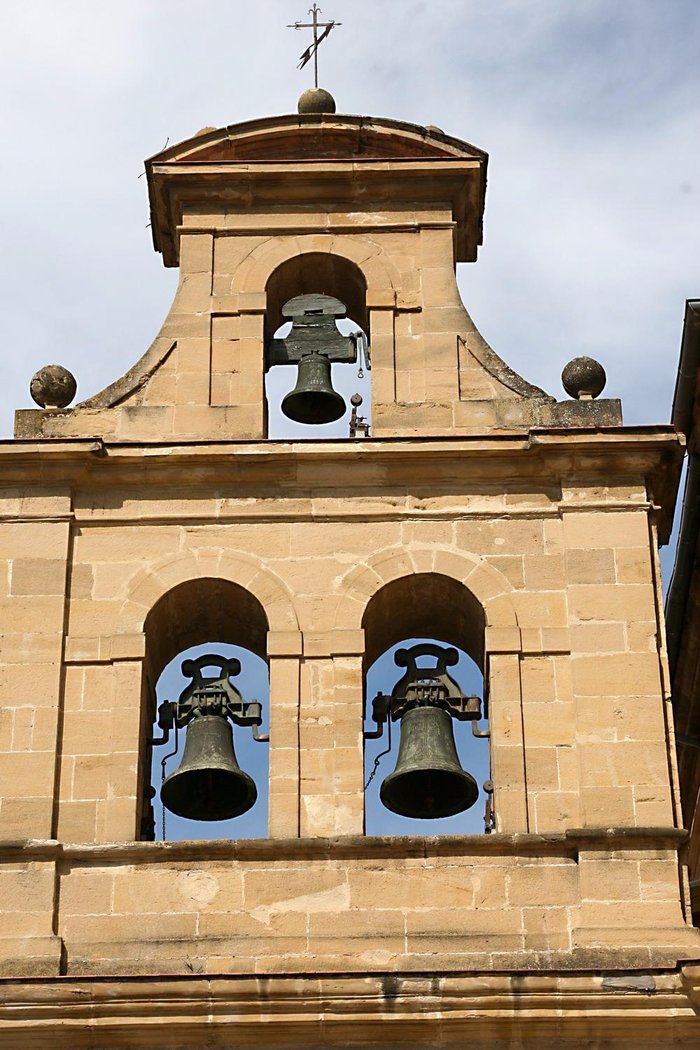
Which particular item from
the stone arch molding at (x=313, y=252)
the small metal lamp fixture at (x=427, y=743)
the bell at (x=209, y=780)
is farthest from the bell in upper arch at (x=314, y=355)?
the bell at (x=209, y=780)

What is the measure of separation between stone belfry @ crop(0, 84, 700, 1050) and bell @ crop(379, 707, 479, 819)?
0.03 meters

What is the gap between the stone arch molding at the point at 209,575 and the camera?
1917 centimetres

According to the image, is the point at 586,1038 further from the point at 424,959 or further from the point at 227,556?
the point at 227,556

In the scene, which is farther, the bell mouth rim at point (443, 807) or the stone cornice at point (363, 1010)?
the bell mouth rim at point (443, 807)

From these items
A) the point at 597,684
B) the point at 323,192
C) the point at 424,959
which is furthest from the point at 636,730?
the point at 323,192

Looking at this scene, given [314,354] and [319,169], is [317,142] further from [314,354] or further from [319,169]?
[314,354]

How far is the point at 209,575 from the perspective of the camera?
1930 centimetres

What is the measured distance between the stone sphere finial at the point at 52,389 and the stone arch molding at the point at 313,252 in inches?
56.9

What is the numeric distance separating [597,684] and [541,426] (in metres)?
2.03

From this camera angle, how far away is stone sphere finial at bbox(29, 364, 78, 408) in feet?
66.5

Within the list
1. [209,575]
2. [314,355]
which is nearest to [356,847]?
[209,575]

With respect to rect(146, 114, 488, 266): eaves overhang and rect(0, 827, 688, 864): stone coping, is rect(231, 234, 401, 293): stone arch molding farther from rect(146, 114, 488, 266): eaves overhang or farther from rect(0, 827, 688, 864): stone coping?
rect(0, 827, 688, 864): stone coping

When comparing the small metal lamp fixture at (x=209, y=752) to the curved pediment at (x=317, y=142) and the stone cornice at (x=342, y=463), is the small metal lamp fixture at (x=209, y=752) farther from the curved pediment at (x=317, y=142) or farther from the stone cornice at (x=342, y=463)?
the curved pediment at (x=317, y=142)

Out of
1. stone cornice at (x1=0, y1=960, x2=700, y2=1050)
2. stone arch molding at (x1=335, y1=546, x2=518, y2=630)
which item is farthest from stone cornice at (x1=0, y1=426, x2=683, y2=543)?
stone cornice at (x1=0, y1=960, x2=700, y2=1050)
